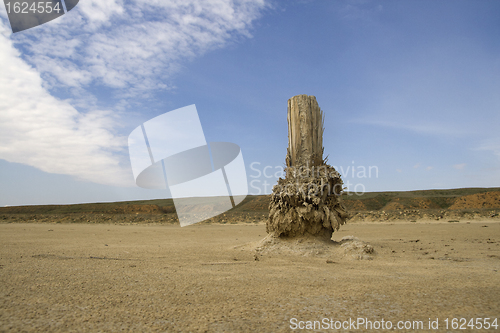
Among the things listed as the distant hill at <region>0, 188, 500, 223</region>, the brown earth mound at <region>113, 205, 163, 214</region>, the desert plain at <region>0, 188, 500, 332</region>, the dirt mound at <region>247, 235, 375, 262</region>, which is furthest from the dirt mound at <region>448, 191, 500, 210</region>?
the brown earth mound at <region>113, 205, 163, 214</region>

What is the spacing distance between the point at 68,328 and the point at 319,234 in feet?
22.4

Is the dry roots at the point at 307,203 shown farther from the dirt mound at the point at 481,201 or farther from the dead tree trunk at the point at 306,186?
the dirt mound at the point at 481,201

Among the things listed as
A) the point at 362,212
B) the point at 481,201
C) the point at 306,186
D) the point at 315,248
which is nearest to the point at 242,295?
the point at 315,248

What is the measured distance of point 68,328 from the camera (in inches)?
111

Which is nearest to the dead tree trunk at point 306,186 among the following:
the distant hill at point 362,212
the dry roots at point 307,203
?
the dry roots at point 307,203

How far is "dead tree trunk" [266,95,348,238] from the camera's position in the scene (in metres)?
8.24

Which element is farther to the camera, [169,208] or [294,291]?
[169,208]

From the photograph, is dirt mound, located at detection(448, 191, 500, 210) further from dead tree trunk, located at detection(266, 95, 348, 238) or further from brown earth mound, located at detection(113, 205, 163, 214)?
brown earth mound, located at detection(113, 205, 163, 214)

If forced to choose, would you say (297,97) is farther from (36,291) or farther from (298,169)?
(36,291)

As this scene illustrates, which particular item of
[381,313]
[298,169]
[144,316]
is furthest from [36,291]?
[298,169]

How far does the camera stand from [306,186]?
8336mm

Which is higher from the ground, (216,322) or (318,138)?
(318,138)

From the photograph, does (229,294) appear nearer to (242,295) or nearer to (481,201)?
(242,295)

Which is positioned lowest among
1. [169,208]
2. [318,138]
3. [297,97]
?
[169,208]
